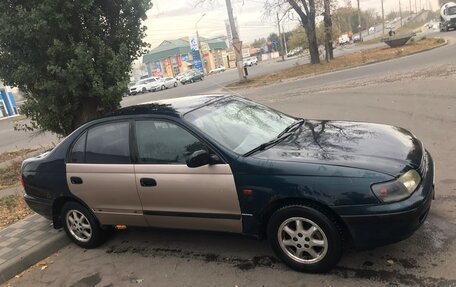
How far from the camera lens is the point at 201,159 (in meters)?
3.92

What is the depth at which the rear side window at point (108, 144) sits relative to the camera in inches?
181

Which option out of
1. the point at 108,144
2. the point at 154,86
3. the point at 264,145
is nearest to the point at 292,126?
the point at 264,145

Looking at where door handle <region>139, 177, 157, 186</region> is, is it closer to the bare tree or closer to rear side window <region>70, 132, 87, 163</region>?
rear side window <region>70, 132, 87, 163</region>

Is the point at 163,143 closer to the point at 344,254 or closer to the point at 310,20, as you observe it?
the point at 344,254

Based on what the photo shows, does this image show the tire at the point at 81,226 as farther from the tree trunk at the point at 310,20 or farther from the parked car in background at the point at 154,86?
the parked car in background at the point at 154,86

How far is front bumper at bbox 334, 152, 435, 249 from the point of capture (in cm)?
339

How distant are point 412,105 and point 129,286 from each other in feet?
27.3

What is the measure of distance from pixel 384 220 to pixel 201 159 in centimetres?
160

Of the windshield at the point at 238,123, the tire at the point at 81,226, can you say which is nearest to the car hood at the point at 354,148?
the windshield at the point at 238,123

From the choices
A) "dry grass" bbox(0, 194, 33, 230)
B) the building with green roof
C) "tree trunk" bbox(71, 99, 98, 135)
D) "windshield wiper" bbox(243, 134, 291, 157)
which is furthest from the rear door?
the building with green roof

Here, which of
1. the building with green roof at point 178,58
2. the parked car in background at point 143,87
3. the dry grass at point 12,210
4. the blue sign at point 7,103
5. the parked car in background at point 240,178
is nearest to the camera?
the parked car in background at point 240,178

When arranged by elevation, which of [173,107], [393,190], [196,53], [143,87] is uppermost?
[196,53]

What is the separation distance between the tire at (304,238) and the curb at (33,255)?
9.51 ft

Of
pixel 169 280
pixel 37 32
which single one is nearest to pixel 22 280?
pixel 169 280
